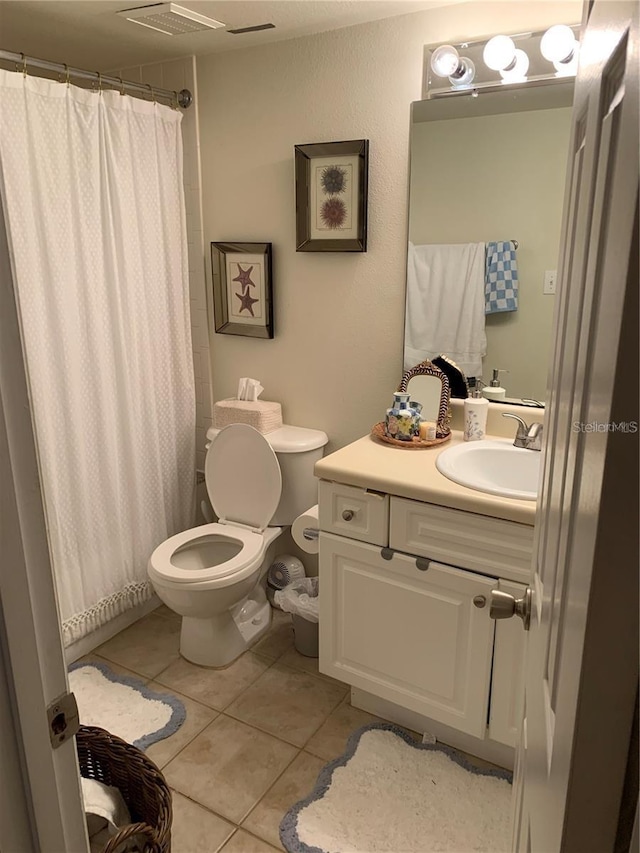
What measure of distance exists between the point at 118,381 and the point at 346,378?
899 mm

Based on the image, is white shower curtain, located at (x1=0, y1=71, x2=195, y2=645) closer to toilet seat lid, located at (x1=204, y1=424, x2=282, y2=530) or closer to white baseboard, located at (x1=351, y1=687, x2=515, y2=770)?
toilet seat lid, located at (x1=204, y1=424, x2=282, y2=530)

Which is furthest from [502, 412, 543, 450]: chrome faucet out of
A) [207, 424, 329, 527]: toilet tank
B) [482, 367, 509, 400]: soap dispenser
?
[207, 424, 329, 527]: toilet tank

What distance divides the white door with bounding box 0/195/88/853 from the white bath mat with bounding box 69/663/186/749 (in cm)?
139

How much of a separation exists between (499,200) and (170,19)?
4.13 ft

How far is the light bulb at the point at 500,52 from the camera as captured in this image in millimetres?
1921

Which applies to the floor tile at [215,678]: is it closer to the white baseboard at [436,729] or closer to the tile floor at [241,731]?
the tile floor at [241,731]

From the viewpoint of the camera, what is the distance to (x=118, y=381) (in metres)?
2.48

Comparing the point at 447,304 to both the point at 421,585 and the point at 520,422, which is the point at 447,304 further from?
the point at 421,585

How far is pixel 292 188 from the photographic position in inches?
99.0

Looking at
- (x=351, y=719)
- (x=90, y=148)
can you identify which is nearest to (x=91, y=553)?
(x=351, y=719)

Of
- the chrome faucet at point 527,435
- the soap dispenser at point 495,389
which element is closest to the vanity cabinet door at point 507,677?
the chrome faucet at point 527,435

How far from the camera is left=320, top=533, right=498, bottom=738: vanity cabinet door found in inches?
72.2

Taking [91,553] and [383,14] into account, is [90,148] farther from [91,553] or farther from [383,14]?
[91,553]

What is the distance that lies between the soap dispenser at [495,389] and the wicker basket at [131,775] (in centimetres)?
155
